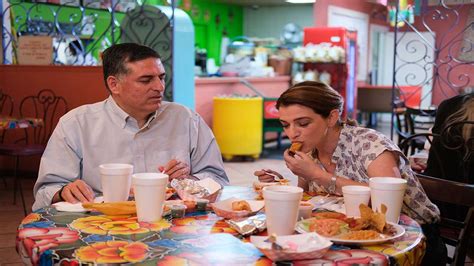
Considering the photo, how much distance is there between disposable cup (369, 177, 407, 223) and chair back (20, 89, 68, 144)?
226 inches

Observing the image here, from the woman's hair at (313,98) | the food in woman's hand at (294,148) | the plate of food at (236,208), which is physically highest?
the woman's hair at (313,98)

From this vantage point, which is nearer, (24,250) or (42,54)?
(24,250)

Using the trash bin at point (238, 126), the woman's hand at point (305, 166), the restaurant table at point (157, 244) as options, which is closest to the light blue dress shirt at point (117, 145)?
the restaurant table at point (157, 244)

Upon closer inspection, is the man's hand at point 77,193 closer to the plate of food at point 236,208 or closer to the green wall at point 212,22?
the plate of food at point 236,208

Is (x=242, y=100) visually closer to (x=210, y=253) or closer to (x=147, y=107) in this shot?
(x=147, y=107)

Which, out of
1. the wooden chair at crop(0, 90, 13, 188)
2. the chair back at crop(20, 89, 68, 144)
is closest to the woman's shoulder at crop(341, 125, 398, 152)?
the chair back at crop(20, 89, 68, 144)

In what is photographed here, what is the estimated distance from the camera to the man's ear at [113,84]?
9.24 ft

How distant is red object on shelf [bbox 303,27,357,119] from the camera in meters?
10.7

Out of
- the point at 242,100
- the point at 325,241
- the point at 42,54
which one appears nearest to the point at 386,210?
the point at 325,241

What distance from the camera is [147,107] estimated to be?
2.77m

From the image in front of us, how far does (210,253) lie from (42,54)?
20.0 feet

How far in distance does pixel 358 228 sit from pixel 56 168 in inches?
52.7

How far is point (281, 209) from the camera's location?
1.66 meters

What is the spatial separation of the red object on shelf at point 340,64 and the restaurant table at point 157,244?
8923mm
